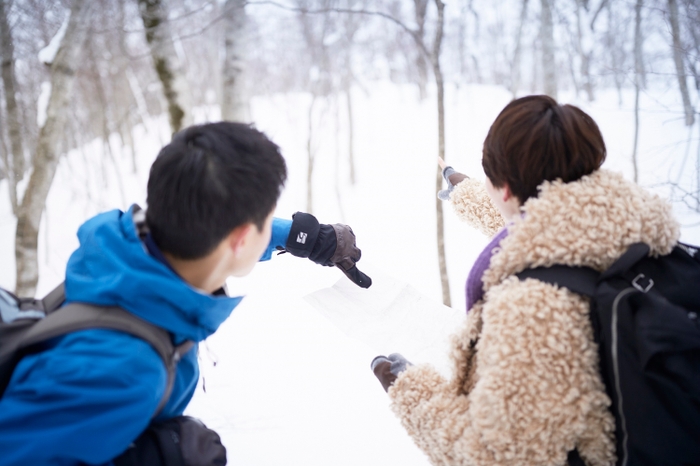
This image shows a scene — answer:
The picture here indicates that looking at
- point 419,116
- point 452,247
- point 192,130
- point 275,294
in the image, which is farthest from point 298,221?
point 419,116

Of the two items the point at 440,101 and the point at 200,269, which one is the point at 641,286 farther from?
the point at 440,101

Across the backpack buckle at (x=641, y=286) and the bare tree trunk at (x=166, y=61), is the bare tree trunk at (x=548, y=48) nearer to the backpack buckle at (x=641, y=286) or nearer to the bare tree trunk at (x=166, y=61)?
the bare tree trunk at (x=166, y=61)

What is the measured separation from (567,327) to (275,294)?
2.72 metres

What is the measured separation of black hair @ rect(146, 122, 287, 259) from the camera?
1.00 meters

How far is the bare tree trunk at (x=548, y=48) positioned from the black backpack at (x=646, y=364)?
7.71 metres

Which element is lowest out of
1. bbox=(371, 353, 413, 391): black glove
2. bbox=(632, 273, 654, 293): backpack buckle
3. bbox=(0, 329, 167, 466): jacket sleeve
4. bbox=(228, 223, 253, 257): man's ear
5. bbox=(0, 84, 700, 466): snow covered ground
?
bbox=(0, 84, 700, 466): snow covered ground

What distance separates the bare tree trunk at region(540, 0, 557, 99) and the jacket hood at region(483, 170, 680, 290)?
297 inches

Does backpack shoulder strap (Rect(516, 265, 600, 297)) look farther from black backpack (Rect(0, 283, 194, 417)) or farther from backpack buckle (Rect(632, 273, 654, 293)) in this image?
black backpack (Rect(0, 283, 194, 417))

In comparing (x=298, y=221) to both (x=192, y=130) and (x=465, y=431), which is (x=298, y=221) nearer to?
(x=192, y=130)

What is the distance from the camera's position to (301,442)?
77.0 inches

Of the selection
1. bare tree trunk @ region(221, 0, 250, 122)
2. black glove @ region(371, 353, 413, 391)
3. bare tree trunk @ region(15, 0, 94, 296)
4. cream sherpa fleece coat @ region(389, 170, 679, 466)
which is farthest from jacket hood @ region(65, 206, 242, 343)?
bare tree trunk @ region(221, 0, 250, 122)

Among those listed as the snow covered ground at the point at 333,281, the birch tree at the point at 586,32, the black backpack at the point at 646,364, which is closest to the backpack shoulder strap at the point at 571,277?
the black backpack at the point at 646,364

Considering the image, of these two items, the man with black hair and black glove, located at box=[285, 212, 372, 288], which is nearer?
the man with black hair

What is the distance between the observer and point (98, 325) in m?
0.91
